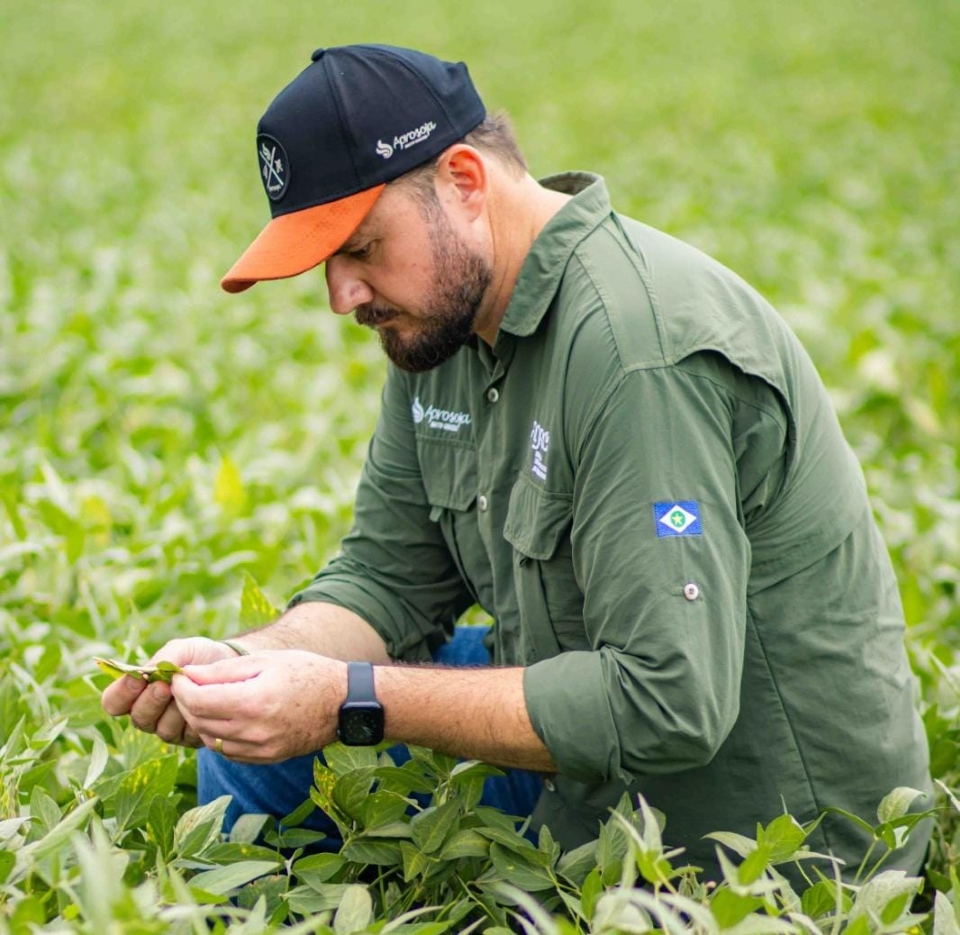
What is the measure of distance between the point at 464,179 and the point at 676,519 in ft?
2.31

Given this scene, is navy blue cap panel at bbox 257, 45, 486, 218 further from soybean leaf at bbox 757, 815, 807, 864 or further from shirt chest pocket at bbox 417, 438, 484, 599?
soybean leaf at bbox 757, 815, 807, 864

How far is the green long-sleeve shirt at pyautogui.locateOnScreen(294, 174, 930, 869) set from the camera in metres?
2.01

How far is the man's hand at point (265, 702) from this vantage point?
2.08 m

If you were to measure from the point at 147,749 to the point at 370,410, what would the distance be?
2.92 m

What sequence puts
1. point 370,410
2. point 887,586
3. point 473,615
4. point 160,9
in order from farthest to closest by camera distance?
1. point 160,9
2. point 370,410
3. point 473,615
4. point 887,586

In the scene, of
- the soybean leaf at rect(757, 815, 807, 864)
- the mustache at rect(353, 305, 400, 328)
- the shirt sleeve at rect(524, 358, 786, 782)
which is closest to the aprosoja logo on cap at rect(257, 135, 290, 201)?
the mustache at rect(353, 305, 400, 328)

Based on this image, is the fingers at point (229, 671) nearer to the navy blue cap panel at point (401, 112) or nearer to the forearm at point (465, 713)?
the forearm at point (465, 713)

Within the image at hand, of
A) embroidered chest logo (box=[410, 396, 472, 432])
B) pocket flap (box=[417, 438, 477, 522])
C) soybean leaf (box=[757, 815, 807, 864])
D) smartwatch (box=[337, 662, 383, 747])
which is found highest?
embroidered chest logo (box=[410, 396, 472, 432])

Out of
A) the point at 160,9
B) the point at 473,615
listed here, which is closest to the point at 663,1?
the point at 160,9

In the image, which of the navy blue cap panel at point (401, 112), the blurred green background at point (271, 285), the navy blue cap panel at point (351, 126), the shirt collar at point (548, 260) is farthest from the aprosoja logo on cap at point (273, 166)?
the blurred green background at point (271, 285)

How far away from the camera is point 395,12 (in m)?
19.0

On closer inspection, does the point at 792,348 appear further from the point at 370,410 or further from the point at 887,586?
the point at 370,410

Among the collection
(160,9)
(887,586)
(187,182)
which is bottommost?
(887,586)

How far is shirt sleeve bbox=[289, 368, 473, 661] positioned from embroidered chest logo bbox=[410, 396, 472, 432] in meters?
0.07
